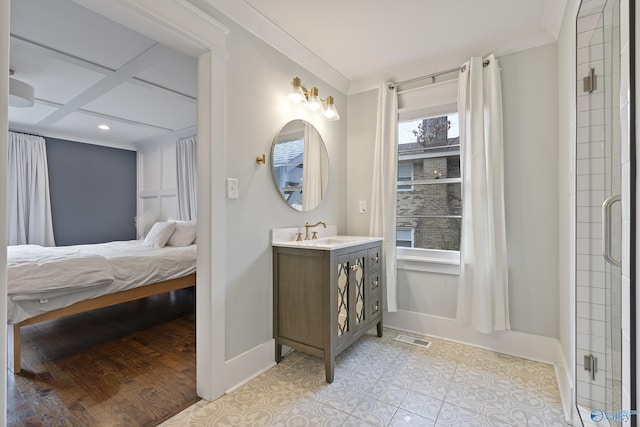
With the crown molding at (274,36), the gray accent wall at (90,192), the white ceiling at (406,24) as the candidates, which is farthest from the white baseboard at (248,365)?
the gray accent wall at (90,192)

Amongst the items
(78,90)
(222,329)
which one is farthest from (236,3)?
(78,90)

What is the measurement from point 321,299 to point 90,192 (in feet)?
16.1

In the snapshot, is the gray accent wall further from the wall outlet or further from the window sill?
the window sill

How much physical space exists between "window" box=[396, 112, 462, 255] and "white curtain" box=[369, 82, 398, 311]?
18 cm

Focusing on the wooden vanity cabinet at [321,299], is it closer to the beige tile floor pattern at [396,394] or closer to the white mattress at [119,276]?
the beige tile floor pattern at [396,394]

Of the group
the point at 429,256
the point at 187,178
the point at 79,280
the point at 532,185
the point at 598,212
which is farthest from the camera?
the point at 187,178

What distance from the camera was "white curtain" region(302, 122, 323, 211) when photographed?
2.43 m

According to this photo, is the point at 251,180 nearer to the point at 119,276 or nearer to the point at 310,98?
the point at 310,98

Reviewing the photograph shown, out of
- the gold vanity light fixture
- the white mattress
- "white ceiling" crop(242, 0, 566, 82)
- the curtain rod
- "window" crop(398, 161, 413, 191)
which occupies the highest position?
"white ceiling" crop(242, 0, 566, 82)

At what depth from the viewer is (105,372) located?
2029 mm

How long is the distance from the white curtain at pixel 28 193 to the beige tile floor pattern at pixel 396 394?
4374 mm

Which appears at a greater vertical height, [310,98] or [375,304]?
[310,98]

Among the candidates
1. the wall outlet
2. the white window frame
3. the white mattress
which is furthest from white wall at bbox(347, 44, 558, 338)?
the white mattress

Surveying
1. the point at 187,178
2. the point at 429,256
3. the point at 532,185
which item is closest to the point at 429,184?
the point at 429,256
